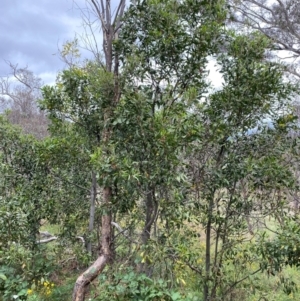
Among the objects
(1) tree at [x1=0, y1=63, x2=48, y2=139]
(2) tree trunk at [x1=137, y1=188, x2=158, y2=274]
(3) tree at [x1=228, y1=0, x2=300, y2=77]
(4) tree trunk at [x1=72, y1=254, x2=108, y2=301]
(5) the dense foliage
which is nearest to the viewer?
(5) the dense foliage

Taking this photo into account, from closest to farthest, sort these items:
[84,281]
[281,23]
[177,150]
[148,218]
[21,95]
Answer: [177,150]
[84,281]
[148,218]
[281,23]
[21,95]

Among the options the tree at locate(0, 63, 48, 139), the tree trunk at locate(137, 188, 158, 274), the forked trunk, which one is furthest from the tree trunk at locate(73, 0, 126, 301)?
the tree at locate(0, 63, 48, 139)

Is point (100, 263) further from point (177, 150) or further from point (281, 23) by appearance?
point (281, 23)

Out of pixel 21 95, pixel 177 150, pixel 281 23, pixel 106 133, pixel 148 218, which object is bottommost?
pixel 148 218

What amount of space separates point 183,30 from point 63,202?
6.75 feet

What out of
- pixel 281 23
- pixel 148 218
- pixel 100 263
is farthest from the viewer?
pixel 281 23

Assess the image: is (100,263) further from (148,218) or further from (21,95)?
(21,95)

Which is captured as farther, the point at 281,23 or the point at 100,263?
the point at 281,23

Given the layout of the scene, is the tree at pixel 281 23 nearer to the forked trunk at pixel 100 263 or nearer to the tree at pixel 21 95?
the forked trunk at pixel 100 263

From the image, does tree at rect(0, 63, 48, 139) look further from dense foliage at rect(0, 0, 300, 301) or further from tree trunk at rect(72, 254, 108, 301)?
tree trunk at rect(72, 254, 108, 301)

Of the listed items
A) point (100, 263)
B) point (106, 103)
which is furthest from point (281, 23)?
point (100, 263)

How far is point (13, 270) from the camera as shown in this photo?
267 centimetres

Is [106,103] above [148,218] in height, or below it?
above

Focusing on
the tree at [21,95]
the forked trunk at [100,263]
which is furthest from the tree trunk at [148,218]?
the tree at [21,95]
